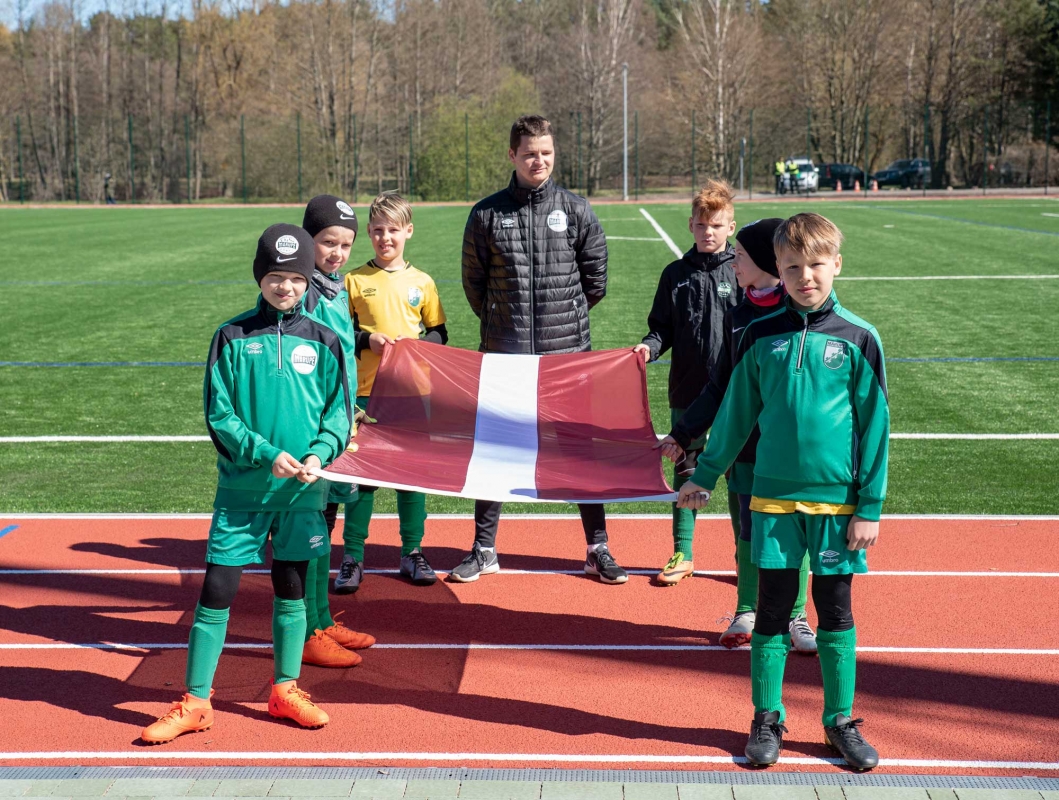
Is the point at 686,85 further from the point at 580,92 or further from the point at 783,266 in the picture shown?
the point at 783,266

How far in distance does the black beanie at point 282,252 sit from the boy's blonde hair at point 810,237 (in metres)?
1.84

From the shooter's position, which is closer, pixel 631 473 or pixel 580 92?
pixel 631 473

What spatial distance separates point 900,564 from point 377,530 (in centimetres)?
319

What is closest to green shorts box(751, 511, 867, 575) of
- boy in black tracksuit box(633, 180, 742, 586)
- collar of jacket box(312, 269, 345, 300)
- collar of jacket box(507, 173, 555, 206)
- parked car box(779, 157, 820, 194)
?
boy in black tracksuit box(633, 180, 742, 586)

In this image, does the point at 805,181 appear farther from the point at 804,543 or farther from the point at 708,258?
the point at 804,543

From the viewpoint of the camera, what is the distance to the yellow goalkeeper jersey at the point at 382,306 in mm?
6121

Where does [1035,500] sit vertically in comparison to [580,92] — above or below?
below

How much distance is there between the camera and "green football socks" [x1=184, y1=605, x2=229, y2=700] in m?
4.50

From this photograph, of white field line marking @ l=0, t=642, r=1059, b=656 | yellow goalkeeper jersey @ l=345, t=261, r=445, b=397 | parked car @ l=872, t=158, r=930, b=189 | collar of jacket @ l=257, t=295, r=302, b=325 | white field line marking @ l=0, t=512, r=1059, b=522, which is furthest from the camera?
parked car @ l=872, t=158, r=930, b=189

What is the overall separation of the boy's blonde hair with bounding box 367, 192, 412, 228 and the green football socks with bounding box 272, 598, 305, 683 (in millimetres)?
2196

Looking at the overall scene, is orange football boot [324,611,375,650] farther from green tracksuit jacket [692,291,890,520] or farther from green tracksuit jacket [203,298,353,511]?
green tracksuit jacket [692,291,890,520]

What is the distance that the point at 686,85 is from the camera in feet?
225

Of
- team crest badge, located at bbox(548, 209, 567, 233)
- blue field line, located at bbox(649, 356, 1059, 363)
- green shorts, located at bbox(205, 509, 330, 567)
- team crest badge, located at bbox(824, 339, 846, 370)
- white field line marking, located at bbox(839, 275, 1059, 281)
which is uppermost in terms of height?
team crest badge, located at bbox(548, 209, 567, 233)

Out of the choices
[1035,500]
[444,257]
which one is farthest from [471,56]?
[1035,500]
